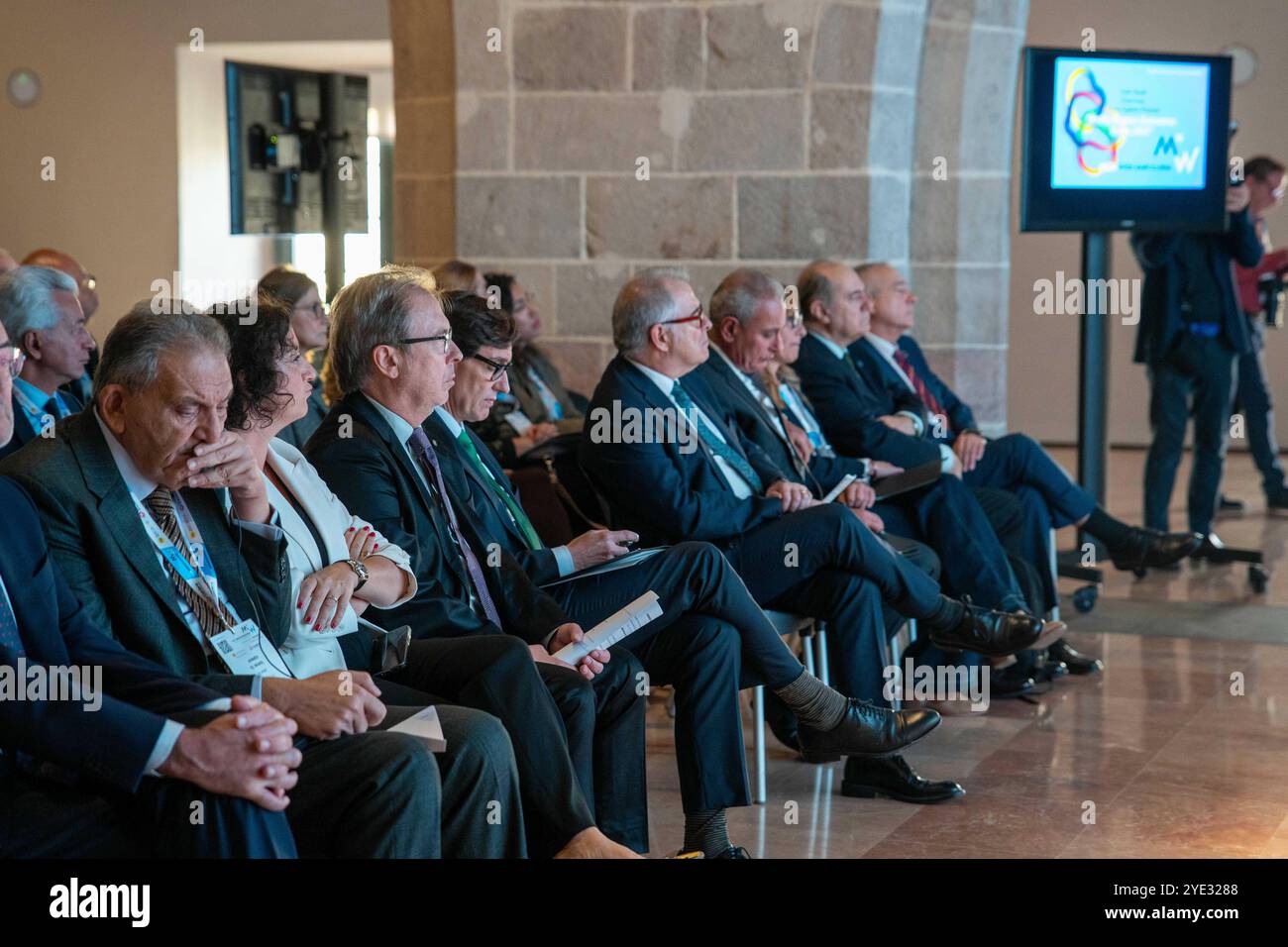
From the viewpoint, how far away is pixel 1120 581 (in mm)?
6773

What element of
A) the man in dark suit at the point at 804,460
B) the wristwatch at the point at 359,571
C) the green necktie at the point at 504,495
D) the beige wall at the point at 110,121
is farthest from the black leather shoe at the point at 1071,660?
the beige wall at the point at 110,121

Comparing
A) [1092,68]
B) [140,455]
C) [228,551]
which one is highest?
[1092,68]

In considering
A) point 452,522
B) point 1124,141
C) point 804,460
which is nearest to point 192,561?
point 452,522

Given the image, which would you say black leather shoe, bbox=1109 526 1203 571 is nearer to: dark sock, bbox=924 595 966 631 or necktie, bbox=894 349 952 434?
necktie, bbox=894 349 952 434

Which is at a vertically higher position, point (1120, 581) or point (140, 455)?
point (140, 455)

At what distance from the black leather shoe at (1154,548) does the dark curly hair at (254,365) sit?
3772 millimetres

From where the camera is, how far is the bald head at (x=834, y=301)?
17.3ft

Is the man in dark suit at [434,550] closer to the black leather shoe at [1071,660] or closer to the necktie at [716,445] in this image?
the necktie at [716,445]

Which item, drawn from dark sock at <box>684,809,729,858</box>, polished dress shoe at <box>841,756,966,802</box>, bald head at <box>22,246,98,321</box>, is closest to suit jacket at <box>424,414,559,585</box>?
dark sock at <box>684,809,729,858</box>

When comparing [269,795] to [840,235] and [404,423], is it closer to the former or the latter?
[404,423]

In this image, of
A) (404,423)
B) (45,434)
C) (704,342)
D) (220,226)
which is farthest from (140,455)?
(220,226)

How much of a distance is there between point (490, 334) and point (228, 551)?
42.9 inches

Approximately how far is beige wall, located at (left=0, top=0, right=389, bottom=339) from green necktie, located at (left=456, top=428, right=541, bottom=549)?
7.57 meters
